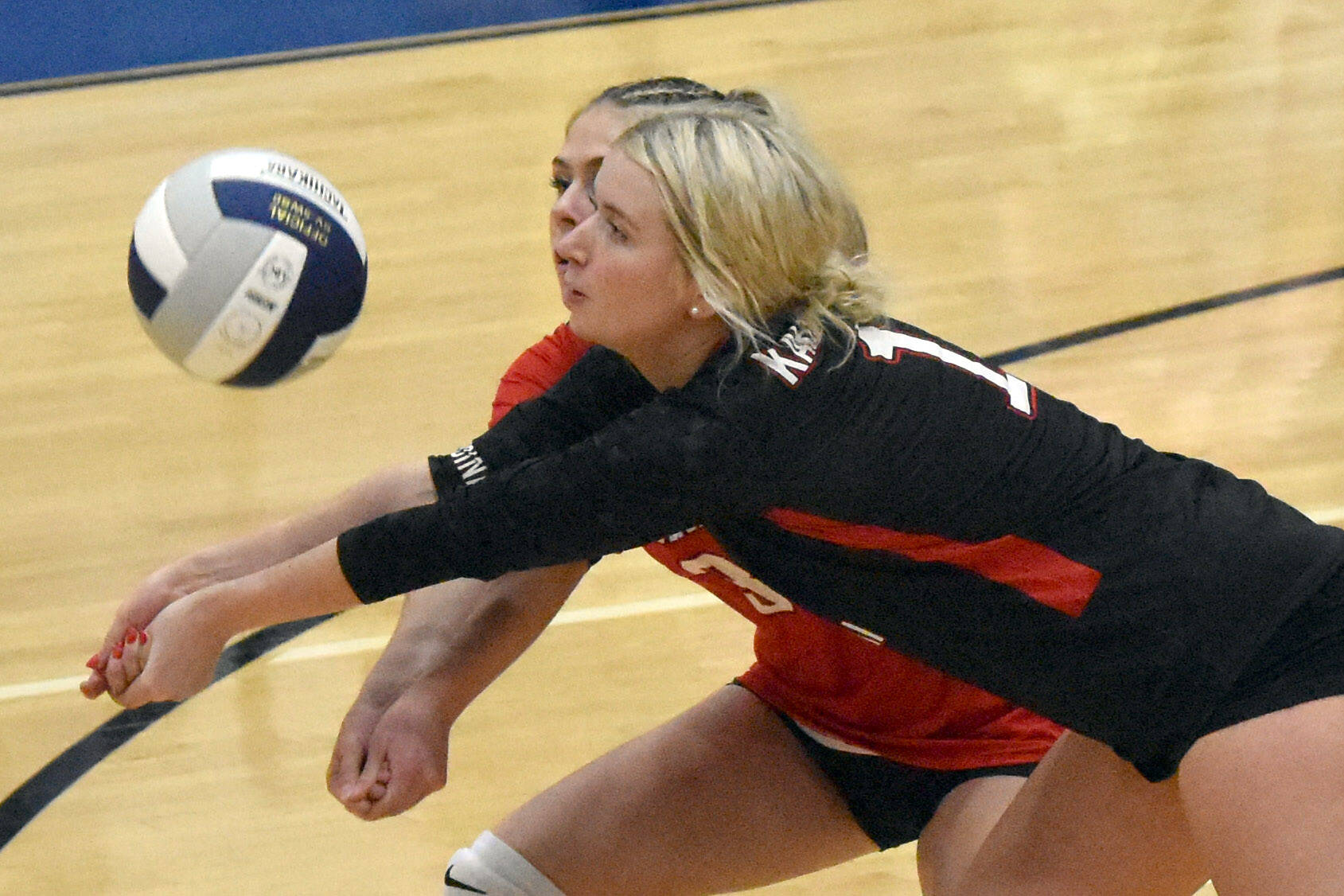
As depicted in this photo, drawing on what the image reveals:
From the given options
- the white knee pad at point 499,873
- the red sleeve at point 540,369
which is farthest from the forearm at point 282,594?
the red sleeve at point 540,369

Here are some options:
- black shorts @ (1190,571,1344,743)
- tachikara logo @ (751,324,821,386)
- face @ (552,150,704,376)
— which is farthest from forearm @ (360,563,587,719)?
black shorts @ (1190,571,1344,743)

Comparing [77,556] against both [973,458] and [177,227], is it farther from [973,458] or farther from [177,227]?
[973,458]

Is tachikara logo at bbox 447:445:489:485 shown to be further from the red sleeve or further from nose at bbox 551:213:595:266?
nose at bbox 551:213:595:266

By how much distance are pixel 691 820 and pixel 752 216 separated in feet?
2.87

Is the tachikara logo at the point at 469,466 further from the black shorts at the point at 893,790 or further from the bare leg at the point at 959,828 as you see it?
the bare leg at the point at 959,828

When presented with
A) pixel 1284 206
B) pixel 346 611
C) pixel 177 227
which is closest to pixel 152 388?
pixel 346 611

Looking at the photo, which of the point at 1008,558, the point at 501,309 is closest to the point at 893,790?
the point at 1008,558

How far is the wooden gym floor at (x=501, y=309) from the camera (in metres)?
3.12

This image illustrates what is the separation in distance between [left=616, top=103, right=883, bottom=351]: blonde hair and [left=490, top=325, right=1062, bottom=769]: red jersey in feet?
1.49

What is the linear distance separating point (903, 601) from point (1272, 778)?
43cm

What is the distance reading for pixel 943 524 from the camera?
1861 millimetres

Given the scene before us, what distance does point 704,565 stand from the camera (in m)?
2.23

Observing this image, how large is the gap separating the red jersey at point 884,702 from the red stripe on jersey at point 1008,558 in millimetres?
384

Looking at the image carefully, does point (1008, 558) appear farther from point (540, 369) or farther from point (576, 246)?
point (540, 369)
